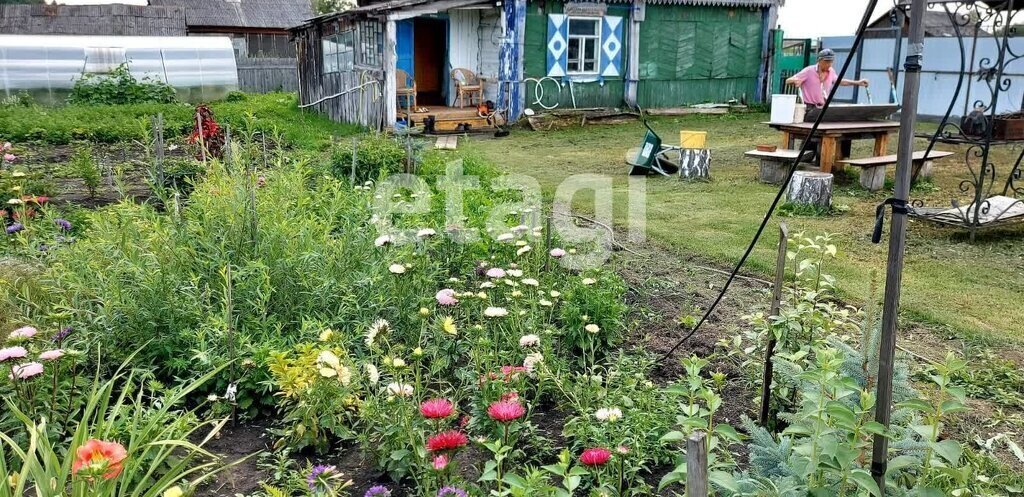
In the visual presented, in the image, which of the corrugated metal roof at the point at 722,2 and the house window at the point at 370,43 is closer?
the house window at the point at 370,43

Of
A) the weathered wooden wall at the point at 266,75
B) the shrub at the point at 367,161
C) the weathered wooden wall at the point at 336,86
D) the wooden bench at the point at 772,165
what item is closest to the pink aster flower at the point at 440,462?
the shrub at the point at 367,161

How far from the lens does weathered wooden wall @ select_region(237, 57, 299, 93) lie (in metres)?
21.8

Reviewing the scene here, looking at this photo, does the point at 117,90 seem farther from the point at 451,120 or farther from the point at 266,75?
the point at 451,120

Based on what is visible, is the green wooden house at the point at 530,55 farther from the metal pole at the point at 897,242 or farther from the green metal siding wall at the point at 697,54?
the metal pole at the point at 897,242

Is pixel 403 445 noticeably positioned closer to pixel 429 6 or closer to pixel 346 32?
pixel 429 6

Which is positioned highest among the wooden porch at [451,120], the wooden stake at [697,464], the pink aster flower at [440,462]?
the wooden porch at [451,120]

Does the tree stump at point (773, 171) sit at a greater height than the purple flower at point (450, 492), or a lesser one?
greater

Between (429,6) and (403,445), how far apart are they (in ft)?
38.3

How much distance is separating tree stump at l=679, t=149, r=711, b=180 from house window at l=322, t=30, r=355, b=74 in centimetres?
807

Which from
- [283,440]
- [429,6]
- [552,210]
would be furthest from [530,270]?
[429,6]

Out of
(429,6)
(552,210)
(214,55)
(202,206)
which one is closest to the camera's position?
(202,206)

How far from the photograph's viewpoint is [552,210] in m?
6.87

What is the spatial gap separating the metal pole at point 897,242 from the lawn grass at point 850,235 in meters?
0.21

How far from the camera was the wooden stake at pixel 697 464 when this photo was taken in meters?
1.51
